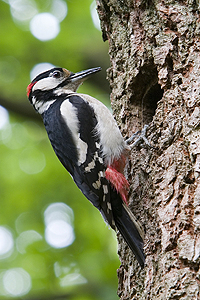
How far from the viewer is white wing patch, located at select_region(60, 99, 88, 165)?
333 centimetres

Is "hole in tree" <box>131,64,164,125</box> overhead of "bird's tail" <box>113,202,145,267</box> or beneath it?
overhead

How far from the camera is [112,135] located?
10.9 feet

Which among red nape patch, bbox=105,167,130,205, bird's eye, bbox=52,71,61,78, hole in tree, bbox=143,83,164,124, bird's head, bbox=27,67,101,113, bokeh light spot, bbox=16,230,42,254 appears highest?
bird's eye, bbox=52,71,61,78

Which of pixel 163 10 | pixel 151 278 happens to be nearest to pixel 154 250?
pixel 151 278

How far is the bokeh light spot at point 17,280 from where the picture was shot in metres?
5.88

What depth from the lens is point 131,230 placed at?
9.12 feet

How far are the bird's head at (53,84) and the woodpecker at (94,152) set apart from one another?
264 millimetres

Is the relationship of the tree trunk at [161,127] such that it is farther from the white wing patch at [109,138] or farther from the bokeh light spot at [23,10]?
the bokeh light spot at [23,10]

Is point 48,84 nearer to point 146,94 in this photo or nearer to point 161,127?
point 146,94

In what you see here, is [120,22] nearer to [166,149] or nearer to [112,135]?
[112,135]

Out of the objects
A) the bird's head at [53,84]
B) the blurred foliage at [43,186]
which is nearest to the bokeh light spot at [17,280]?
the blurred foliage at [43,186]

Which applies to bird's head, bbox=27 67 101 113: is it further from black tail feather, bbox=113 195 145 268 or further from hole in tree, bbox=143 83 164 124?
black tail feather, bbox=113 195 145 268

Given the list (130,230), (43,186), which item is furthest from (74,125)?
(43,186)

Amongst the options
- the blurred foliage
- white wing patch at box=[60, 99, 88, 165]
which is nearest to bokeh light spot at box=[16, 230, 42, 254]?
the blurred foliage
